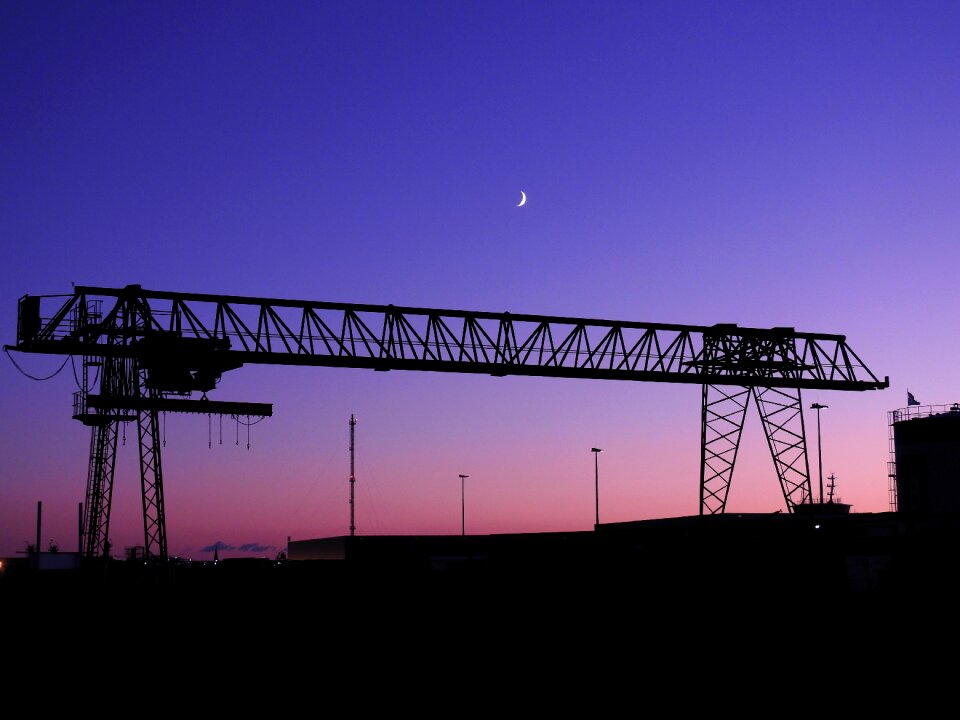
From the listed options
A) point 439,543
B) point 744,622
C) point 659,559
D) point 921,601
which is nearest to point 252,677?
point 744,622

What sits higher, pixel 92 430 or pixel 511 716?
pixel 92 430

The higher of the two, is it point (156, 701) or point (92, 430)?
point (92, 430)

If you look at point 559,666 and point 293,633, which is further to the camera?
point 293,633

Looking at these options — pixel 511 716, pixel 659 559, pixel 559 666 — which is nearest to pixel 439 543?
pixel 659 559

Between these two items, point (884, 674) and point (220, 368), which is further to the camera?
point (220, 368)

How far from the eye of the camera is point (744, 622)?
36156 millimetres

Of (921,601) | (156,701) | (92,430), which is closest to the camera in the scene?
(156,701)

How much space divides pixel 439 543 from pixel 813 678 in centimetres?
5433

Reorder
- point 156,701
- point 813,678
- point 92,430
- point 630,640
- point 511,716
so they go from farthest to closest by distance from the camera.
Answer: point 92,430 → point 630,640 → point 813,678 → point 156,701 → point 511,716

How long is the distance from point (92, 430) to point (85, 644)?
46009 millimetres

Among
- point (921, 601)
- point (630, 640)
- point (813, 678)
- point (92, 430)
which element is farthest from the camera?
point (92, 430)

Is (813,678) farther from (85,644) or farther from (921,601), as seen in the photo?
(85,644)

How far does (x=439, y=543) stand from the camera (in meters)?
78.3

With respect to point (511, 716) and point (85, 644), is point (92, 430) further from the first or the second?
point (511, 716)
